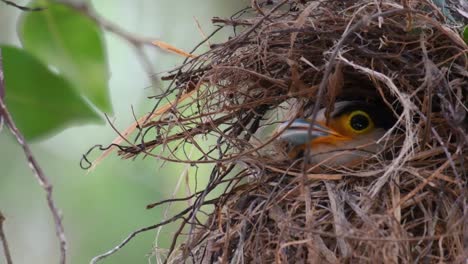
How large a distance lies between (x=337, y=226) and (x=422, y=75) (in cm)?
34

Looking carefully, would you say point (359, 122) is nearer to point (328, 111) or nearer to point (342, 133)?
point (342, 133)

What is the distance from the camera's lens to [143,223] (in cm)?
323

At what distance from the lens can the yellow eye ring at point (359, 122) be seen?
1.73 m

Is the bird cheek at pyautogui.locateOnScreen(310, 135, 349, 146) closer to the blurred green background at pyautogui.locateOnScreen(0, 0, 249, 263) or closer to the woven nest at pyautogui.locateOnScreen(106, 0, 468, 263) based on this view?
the woven nest at pyautogui.locateOnScreen(106, 0, 468, 263)

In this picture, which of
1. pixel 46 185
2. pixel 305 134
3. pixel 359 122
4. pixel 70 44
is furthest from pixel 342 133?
pixel 46 185

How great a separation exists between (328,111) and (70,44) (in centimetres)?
50

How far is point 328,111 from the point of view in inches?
63.4

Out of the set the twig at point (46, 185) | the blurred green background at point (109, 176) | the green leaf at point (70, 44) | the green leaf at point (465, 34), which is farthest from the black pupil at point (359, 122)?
the blurred green background at point (109, 176)

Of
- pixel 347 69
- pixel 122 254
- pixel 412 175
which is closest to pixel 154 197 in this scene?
pixel 122 254

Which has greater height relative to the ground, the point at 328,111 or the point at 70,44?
the point at 70,44

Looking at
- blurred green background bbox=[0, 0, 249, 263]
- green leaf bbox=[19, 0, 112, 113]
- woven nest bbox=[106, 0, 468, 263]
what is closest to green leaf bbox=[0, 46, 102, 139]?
green leaf bbox=[19, 0, 112, 113]

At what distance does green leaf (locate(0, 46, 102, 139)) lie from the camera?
134 centimetres

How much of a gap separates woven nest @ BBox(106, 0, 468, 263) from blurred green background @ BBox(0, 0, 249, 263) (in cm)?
144

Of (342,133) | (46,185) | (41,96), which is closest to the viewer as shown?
(46,185)
